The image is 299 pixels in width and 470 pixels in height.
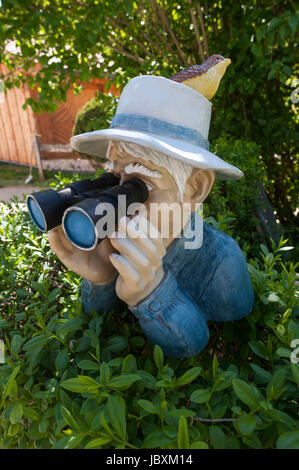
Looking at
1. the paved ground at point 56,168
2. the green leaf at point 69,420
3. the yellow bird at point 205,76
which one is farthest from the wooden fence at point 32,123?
the green leaf at point 69,420

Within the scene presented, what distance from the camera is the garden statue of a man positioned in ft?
3.24

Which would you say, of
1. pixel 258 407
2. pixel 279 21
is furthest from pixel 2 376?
pixel 279 21

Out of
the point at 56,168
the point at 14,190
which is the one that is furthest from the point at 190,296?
the point at 14,190

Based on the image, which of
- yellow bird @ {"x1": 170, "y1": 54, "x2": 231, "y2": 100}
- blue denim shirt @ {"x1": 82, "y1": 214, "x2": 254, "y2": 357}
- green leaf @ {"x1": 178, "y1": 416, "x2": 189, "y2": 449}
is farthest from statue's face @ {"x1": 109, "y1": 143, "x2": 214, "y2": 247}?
green leaf @ {"x1": 178, "y1": 416, "x2": 189, "y2": 449}

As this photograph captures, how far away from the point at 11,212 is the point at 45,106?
54.6 inches

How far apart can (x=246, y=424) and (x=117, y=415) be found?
0.31 metres

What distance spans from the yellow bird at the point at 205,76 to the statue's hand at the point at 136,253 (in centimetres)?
52

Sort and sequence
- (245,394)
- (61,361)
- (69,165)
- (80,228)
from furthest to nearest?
1. (69,165)
2. (61,361)
3. (80,228)
4. (245,394)

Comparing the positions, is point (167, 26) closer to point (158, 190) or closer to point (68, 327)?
point (158, 190)

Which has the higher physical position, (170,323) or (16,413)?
(170,323)

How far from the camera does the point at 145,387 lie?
0.97m

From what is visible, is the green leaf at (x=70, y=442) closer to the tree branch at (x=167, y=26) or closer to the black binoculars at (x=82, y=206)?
the black binoculars at (x=82, y=206)
